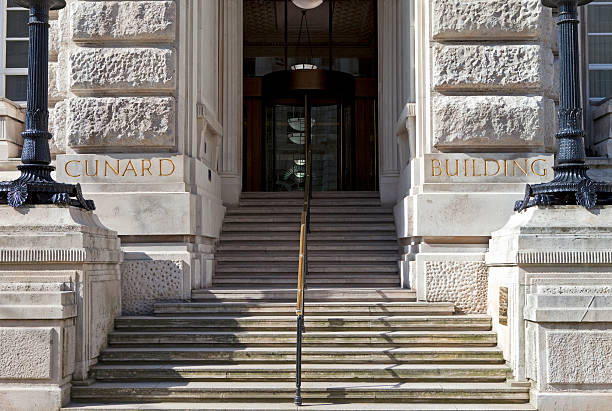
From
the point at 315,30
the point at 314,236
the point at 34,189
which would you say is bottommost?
the point at 314,236

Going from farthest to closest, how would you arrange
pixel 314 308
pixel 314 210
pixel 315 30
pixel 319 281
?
pixel 315 30 → pixel 314 210 → pixel 319 281 → pixel 314 308

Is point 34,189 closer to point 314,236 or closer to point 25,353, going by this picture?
point 25,353

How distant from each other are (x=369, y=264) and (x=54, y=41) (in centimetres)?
587

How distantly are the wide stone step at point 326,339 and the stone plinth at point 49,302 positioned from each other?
77 centimetres

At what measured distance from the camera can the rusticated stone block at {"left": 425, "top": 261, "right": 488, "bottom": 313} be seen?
33.2 feet

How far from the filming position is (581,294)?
8.04m

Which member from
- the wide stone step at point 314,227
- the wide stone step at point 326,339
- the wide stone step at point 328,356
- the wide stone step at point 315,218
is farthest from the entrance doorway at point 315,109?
the wide stone step at point 328,356

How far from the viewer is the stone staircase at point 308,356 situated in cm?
812

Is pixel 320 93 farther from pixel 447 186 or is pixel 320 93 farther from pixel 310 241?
pixel 447 186

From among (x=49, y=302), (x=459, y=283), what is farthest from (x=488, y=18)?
(x=49, y=302)

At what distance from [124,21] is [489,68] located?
505 centimetres

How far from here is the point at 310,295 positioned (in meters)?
10.5

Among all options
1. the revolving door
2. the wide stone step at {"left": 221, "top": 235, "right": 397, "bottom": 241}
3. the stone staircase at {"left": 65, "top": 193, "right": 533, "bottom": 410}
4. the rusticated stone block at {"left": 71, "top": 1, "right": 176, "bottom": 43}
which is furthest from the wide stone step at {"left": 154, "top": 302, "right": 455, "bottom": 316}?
the revolving door

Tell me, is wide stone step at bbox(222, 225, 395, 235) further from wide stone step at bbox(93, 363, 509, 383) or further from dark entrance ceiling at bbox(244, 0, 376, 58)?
dark entrance ceiling at bbox(244, 0, 376, 58)
